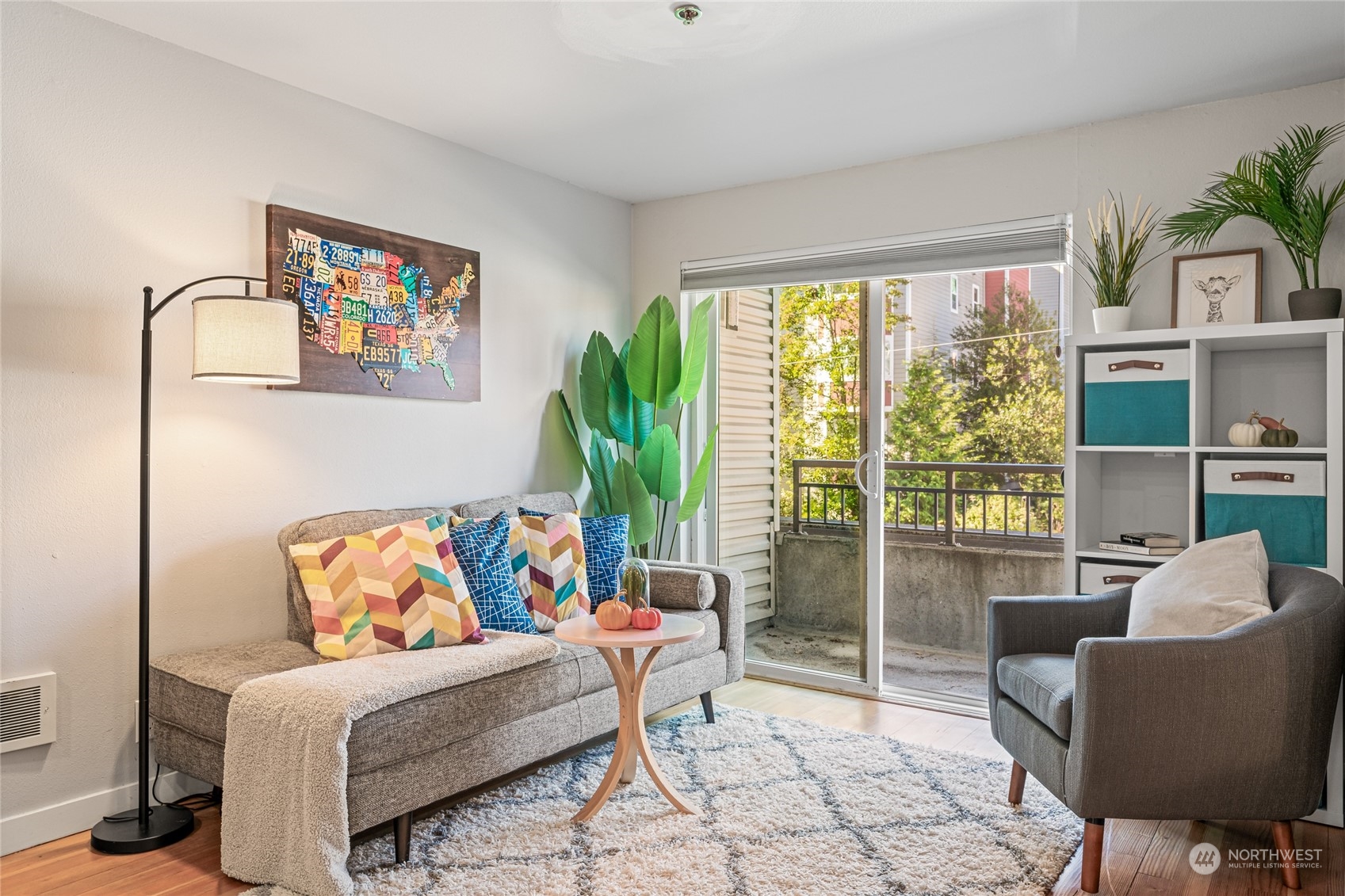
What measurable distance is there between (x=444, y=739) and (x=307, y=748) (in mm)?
401

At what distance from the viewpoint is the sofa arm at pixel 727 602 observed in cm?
368

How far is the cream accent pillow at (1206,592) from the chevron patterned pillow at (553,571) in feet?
6.12

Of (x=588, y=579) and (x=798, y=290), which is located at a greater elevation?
(x=798, y=290)

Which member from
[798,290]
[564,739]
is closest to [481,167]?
[798,290]

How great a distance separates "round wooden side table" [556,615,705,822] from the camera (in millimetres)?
2684

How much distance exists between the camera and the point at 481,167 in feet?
13.0

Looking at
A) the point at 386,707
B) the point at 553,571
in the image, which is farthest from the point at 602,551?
the point at 386,707

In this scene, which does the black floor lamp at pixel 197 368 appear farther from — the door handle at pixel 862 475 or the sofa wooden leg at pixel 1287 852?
the sofa wooden leg at pixel 1287 852

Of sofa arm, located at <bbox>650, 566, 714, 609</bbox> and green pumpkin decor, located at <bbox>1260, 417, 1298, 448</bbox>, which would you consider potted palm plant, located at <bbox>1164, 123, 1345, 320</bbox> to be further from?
sofa arm, located at <bbox>650, 566, 714, 609</bbox>

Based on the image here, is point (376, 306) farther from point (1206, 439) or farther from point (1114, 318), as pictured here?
point (1206, 439)

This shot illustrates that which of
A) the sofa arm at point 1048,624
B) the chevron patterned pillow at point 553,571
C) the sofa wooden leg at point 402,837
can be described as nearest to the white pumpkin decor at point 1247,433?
the sofa arm at point 1048,624

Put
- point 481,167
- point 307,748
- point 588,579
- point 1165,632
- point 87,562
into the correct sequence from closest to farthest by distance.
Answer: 1. point 307,748
2. point 1165,632
3. point 87,562
4. point 588,579
5. point 481,167

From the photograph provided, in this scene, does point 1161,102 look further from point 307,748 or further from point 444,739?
point 307,748

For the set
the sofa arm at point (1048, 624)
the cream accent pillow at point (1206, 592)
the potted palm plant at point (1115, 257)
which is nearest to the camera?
the cream accent pillow at point (1206, 592)
